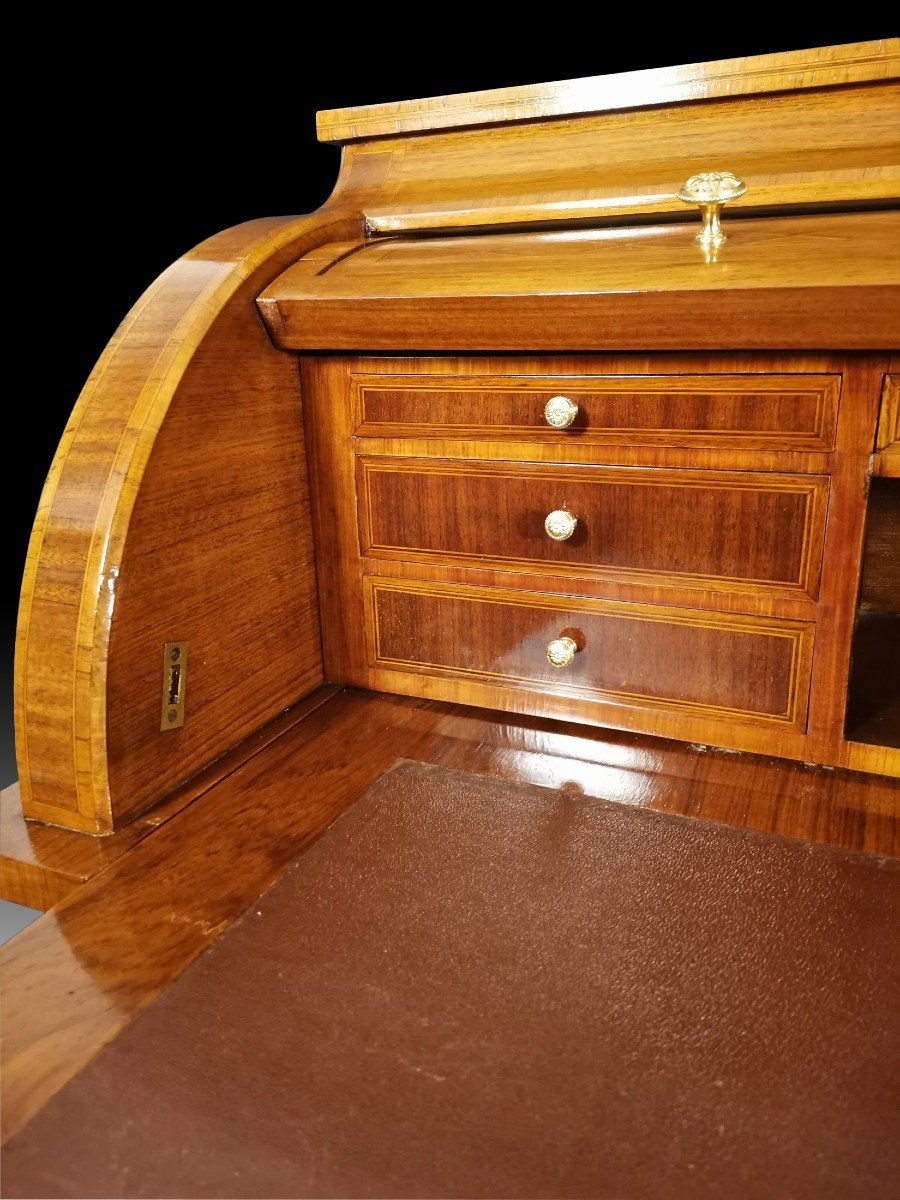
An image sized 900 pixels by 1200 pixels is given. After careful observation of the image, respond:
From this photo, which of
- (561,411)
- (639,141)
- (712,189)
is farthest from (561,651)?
(639,141)

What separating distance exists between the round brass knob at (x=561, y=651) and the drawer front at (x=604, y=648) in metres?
0.02

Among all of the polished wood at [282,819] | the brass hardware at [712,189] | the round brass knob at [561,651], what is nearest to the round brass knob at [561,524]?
the round brass knob at [561,651]

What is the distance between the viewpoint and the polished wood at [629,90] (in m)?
1.05

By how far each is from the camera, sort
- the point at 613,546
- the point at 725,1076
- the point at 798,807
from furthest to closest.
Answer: the point at 613,546 < the point at 798,807 < the point at 725,1076

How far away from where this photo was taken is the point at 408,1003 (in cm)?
72

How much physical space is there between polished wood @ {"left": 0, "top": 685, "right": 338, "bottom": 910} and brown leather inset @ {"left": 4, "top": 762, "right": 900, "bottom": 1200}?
0.61 ft

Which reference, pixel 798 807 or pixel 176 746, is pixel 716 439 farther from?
pixel 176 746

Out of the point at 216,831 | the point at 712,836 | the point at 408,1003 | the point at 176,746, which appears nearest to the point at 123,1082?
the point at 408,1003

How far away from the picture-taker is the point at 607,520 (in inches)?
42.9

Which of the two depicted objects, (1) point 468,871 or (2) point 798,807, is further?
(2) point 798,807

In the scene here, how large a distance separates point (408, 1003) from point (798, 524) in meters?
0.63

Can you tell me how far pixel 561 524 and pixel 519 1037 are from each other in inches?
22.9

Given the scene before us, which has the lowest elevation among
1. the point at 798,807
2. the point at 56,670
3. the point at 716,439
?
the point at 798,807

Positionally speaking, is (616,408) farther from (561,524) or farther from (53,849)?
(53,849)
